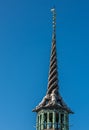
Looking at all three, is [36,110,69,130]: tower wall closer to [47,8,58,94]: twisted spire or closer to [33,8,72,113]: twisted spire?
[33,8,72,113]: twisted spire

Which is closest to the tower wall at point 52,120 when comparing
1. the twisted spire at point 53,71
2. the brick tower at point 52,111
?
the brick tower at point 52,111

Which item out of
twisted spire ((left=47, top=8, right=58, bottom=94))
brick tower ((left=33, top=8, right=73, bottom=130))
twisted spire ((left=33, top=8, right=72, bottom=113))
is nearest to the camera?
brick tower ((left=33, top=8, right=73, bottom=130))

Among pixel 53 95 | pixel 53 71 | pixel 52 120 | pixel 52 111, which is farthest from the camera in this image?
pixel 53 71

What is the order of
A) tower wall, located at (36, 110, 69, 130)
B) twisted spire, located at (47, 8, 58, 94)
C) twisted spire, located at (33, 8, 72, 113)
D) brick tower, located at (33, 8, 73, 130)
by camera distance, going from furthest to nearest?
twisted spire, located at (47, 8, 58, 94)
twisted spire, located at (33, 8, 72, 113)
brick tower, located at (33, 8, 73, 130)
tower wall, located at (36, 110, 69, 130)

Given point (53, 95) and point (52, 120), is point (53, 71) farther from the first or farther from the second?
point (52, 120)

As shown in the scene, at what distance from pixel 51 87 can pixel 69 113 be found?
3.54 m

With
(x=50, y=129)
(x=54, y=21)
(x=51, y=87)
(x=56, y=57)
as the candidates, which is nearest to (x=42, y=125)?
(x=50, y=129)

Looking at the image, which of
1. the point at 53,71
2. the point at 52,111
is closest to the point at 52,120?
the point at 52,111

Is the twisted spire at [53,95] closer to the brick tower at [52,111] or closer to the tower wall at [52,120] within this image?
the brick tower at [52,111]

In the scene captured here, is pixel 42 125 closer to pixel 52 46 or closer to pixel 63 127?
pixel 63 127

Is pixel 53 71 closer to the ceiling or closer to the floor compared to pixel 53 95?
closer to the ceiling

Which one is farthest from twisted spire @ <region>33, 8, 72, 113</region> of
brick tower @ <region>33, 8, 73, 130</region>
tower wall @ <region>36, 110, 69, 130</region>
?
tower wall @ <region>36, 110, 69, 130</region>

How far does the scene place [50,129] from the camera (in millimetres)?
50406

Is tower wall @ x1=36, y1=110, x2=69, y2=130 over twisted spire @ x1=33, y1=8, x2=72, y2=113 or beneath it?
beneath
